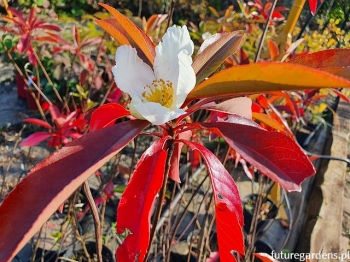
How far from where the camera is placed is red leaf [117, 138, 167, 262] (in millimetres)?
499

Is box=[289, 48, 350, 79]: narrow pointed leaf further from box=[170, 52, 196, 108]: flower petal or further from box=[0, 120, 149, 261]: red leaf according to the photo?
box=[0, 120, 149, 261]: red leaf

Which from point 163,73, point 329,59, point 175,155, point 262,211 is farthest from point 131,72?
point 262,211

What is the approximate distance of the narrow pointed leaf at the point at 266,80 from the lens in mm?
345

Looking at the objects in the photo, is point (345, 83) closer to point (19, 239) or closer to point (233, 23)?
point (19, 239)

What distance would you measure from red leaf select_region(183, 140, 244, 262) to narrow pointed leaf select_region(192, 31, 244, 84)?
14 centimetres

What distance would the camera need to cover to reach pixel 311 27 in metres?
3.64

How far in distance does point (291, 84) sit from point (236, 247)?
24 cm

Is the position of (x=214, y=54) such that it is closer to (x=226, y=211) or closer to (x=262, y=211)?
(x=226, y=211)

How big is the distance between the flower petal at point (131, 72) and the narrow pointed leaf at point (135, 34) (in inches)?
0.9

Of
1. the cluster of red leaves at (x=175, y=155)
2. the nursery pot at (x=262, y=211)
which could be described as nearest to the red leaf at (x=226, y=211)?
the cluster of red leaves at (x=175, y=155)

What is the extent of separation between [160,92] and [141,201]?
0.52ft

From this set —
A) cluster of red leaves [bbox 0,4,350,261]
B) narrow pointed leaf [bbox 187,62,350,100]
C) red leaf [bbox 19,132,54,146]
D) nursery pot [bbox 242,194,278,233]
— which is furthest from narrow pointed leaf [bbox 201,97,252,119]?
nursery pot [bbox 242,194,278,233]

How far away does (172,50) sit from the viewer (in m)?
0.53

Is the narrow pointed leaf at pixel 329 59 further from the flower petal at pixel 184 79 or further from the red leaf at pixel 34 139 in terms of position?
the red leaf at pixel 34 139
